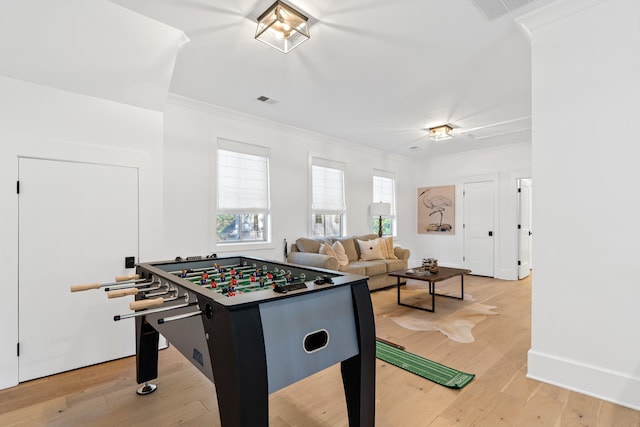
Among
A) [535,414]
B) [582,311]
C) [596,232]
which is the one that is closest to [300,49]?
[596,232]

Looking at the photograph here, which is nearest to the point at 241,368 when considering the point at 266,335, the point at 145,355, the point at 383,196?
the point at 266,335

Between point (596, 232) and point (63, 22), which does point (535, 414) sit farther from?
point (63, 22)

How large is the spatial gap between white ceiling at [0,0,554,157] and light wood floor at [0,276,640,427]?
2394mm

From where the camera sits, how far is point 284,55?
9.08ft

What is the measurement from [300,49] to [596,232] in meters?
2.63

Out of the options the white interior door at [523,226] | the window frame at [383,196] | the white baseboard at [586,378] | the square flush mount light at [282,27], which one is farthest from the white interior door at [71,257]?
the white interior door at [523,226]

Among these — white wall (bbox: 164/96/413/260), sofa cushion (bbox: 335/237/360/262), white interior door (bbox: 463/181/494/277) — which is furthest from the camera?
white interior door (bbox: 463/181/494/277)

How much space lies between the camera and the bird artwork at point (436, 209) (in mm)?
6938

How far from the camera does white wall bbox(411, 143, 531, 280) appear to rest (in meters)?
5.99

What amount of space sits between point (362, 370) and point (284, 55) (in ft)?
8.47

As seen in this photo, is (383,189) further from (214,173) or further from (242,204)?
(214,173)

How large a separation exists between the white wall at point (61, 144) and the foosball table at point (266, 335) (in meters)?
1.25

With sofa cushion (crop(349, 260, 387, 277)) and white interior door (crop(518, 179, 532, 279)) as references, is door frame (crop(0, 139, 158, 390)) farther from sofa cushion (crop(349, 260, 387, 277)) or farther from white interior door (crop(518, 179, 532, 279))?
white interior door (crop(518, 179, 532, 279))

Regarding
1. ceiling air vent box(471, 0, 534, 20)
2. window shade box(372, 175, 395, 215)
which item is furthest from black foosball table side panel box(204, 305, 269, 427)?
window shade box(372, 175, 395, 215)
